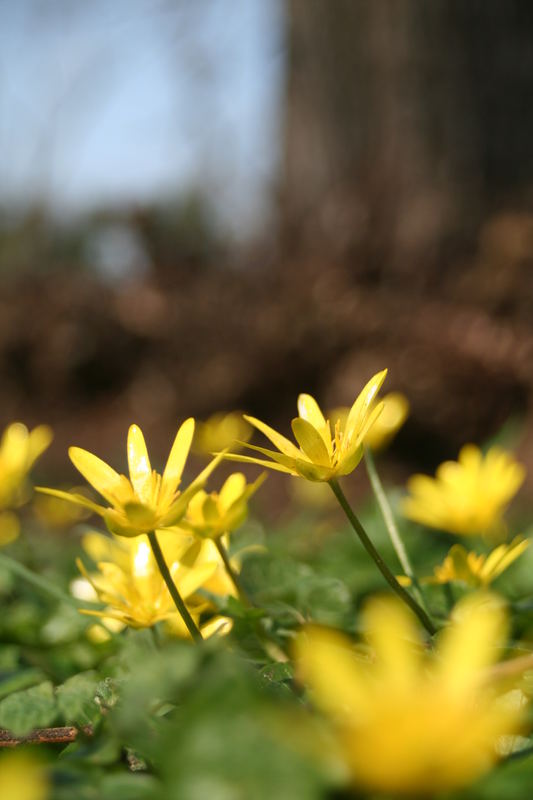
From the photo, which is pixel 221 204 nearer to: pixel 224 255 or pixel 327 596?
pixel 224 255

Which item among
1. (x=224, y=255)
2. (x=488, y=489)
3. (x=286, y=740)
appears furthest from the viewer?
(x=224, y=255)

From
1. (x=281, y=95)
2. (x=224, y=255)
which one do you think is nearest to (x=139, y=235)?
(x=224, y=255)

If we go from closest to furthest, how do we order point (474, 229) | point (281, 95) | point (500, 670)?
1. point (500, 670)
2. point (474, 229)
3. point (281, 95)

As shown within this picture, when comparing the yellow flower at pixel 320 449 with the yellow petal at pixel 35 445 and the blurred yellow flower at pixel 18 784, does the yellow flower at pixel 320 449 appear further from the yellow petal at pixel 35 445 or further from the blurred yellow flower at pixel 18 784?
the yellow petal at pixel 35 445

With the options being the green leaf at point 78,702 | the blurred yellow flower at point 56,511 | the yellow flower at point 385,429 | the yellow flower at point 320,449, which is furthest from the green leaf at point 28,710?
the blurred yellow flower at point 56,511

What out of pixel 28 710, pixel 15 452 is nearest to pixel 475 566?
pixel 28 710

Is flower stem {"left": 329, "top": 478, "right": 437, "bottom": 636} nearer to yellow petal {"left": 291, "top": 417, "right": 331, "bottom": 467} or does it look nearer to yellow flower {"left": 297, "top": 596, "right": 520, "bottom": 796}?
yellow petal {"left": 291, "top": 417, "right": 331, "bottom": 467}

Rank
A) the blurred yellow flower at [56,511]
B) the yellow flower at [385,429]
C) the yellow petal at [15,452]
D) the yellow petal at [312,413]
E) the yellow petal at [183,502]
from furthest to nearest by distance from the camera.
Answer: the blurred yellow flower at [56,511]
the yellow flower at [385,429]
the yellow petal at [15,452]
the yellow petal at [312,413]
the yellow petal at [183,502]

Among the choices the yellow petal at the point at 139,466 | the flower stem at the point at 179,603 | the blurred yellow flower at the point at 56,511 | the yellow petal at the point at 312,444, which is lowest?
the blurred yellow flower at the point at 56,511
